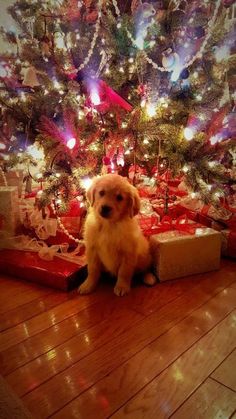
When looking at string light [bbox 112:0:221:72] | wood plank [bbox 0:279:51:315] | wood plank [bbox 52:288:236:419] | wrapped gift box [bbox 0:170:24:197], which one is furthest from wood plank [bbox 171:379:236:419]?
wrapped gift box [bbox 0:170:24:197]

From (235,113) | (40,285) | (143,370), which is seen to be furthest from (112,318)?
(235,113)

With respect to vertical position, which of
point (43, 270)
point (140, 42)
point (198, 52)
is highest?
point (140, 42)

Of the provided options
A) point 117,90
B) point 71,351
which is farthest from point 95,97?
point 71,351

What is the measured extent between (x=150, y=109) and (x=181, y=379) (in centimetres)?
142

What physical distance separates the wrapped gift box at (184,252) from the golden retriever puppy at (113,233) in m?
0.09

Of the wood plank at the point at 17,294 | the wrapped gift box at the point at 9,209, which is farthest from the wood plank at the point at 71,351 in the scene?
the wrapped gift box at the point at 9,209

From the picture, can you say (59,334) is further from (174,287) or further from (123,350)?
(174,287)

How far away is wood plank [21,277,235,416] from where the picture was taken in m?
0.97

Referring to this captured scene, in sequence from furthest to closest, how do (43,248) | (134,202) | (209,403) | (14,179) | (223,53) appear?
1. (223,53)
2. (14,179)
3. (43,248)
4. (134,202)
5. (209,403)

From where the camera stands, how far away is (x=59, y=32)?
69.2 inches

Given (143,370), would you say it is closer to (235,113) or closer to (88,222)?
(88,222)

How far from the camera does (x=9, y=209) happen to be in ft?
6.18

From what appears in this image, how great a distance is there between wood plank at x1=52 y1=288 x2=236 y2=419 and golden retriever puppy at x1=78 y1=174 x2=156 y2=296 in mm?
350

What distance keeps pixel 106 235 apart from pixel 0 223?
778 millimetres
